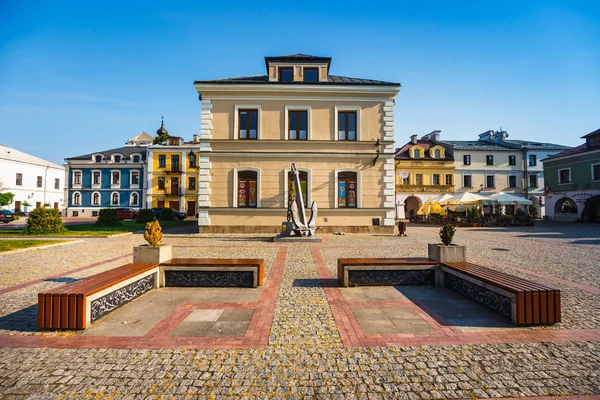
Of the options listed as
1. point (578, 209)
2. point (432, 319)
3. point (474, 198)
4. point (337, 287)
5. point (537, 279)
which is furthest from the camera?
point (578, 209)

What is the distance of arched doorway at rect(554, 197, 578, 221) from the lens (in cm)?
3040

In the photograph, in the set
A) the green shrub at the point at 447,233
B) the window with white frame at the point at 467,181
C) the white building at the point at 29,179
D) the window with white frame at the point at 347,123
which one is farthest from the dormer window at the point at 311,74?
the white building at the point at 29,179

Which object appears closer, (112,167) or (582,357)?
(582,357)

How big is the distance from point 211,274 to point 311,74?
15446 mm

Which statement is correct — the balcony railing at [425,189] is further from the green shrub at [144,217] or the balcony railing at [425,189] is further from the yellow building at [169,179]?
the yellow building at [169,179]

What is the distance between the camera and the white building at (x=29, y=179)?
38.3 m

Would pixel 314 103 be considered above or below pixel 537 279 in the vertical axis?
above

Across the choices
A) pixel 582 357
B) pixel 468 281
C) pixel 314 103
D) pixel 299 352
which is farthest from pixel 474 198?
pixel 299 352

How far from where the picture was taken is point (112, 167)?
42438mm

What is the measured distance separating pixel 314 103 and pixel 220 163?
6781 mm

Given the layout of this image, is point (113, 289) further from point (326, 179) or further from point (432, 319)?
point (326, 179)

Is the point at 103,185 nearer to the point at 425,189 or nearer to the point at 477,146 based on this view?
the point at 425,189

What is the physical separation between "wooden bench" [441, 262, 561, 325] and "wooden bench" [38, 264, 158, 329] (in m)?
6.08

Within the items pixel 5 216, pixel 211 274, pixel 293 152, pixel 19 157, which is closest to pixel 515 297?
pixel 211 274
